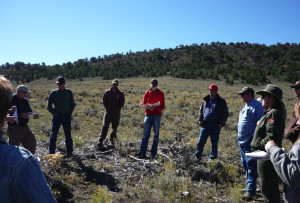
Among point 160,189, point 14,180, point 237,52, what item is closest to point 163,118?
point 160,189

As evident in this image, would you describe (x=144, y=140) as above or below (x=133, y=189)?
above

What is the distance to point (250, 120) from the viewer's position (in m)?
4.38

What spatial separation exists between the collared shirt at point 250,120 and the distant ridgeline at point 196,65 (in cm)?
3231

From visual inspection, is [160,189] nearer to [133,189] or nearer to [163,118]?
[133,189]

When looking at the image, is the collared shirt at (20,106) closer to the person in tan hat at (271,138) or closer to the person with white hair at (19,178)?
the person with white hair at (19,178)

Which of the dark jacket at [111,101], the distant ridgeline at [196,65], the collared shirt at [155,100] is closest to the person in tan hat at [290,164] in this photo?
the collared shirt at [155,100]

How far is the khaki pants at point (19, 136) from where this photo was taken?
4.61 meters

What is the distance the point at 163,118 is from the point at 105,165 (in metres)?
8.47

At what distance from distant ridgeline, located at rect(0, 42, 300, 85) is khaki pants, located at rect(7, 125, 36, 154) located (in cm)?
3390

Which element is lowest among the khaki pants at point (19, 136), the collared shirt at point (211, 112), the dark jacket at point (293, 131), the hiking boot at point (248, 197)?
the hiking boot at point (248, 197)

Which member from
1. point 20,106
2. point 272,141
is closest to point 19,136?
point 20,106

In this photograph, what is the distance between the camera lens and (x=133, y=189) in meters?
4.39

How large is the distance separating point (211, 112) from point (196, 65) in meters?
44.9

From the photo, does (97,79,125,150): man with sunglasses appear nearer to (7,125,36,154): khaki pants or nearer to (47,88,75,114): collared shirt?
(47,88,75,114): collared shirt
